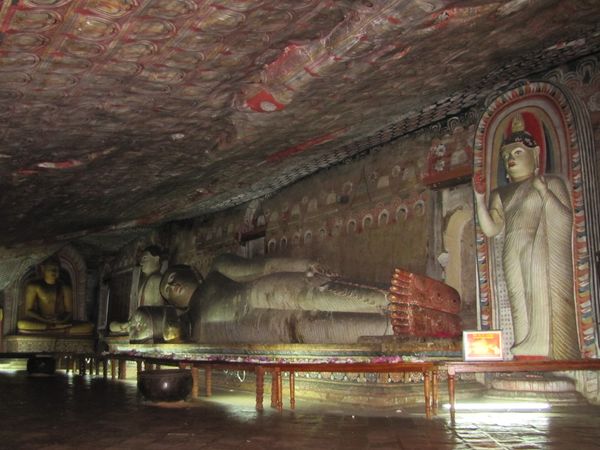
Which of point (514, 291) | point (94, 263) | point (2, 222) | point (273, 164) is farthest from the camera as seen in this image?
point (94, 263)

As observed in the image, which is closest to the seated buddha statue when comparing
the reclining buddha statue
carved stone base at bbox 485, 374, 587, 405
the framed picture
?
the reclining buddha statue

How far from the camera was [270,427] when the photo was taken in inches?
149

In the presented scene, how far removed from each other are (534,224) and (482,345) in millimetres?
1697

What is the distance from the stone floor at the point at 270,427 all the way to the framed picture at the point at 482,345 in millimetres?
398

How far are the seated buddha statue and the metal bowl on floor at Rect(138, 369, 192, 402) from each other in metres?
7.80

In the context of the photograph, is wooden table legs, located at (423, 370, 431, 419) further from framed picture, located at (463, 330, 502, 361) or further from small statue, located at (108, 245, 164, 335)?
small statue, located at (108, 245, 164, 335)

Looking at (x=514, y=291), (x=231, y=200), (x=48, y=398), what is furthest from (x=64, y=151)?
(x=514, y=291)

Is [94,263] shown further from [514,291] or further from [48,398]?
[514,291]

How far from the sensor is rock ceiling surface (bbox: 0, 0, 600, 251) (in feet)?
11.8

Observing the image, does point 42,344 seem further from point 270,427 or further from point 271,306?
point 270,427

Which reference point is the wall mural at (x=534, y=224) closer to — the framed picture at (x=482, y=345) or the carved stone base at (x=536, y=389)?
the carved stone base at (x=536, y=389)

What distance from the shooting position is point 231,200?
943 centimetres

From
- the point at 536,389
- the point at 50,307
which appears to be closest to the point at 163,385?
the point at 536,389

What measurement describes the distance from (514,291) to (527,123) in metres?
1.57
